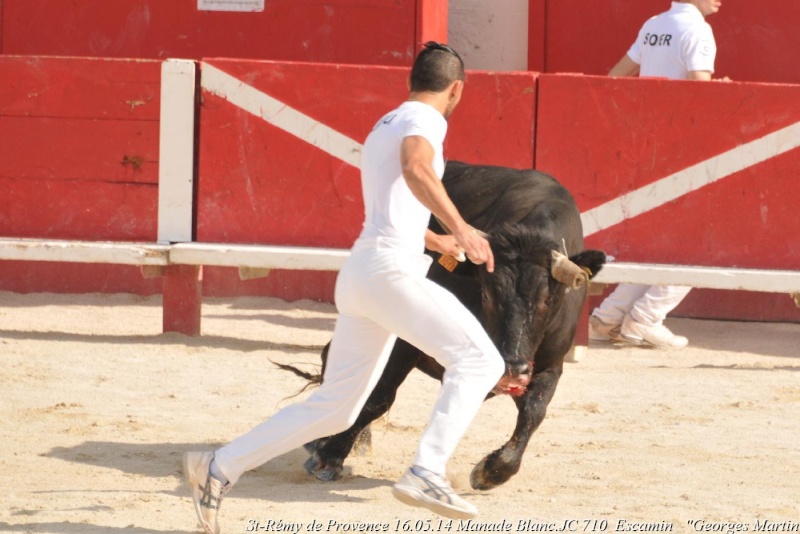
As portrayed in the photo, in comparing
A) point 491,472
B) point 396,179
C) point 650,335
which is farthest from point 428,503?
point 650,335

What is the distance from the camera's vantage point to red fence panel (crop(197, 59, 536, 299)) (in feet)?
25.7

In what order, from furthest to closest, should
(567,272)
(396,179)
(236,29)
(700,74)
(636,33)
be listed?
(636,33) → (236,29) → (700,74) → (567,272) → (396,179)

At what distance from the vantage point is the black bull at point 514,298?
187 inches

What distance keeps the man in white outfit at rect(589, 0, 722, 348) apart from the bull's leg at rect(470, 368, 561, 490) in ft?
10.4

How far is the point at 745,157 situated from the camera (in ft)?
25.5

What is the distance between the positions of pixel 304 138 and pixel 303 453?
110 inches

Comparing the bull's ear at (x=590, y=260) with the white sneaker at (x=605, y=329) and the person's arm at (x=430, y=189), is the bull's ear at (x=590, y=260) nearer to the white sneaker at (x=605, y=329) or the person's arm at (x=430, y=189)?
the person's arm at (x=430, y=189)

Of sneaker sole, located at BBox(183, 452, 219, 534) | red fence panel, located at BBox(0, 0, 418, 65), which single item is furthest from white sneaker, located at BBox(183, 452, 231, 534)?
red fence panel, located at BBox(0, 0, 418, 65)

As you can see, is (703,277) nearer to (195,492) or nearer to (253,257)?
(253,257)

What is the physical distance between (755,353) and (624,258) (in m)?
1.12

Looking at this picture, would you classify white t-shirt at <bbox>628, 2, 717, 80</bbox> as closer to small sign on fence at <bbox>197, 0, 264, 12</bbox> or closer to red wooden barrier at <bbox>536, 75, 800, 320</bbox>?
red wooden barrier at <bbox>536, 75, 800, 320</bbox>

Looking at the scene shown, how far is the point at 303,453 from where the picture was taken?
5535 mm

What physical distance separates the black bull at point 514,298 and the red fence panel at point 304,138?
1.98 m

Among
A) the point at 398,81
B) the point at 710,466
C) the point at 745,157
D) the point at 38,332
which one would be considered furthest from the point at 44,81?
the point at 710,466
